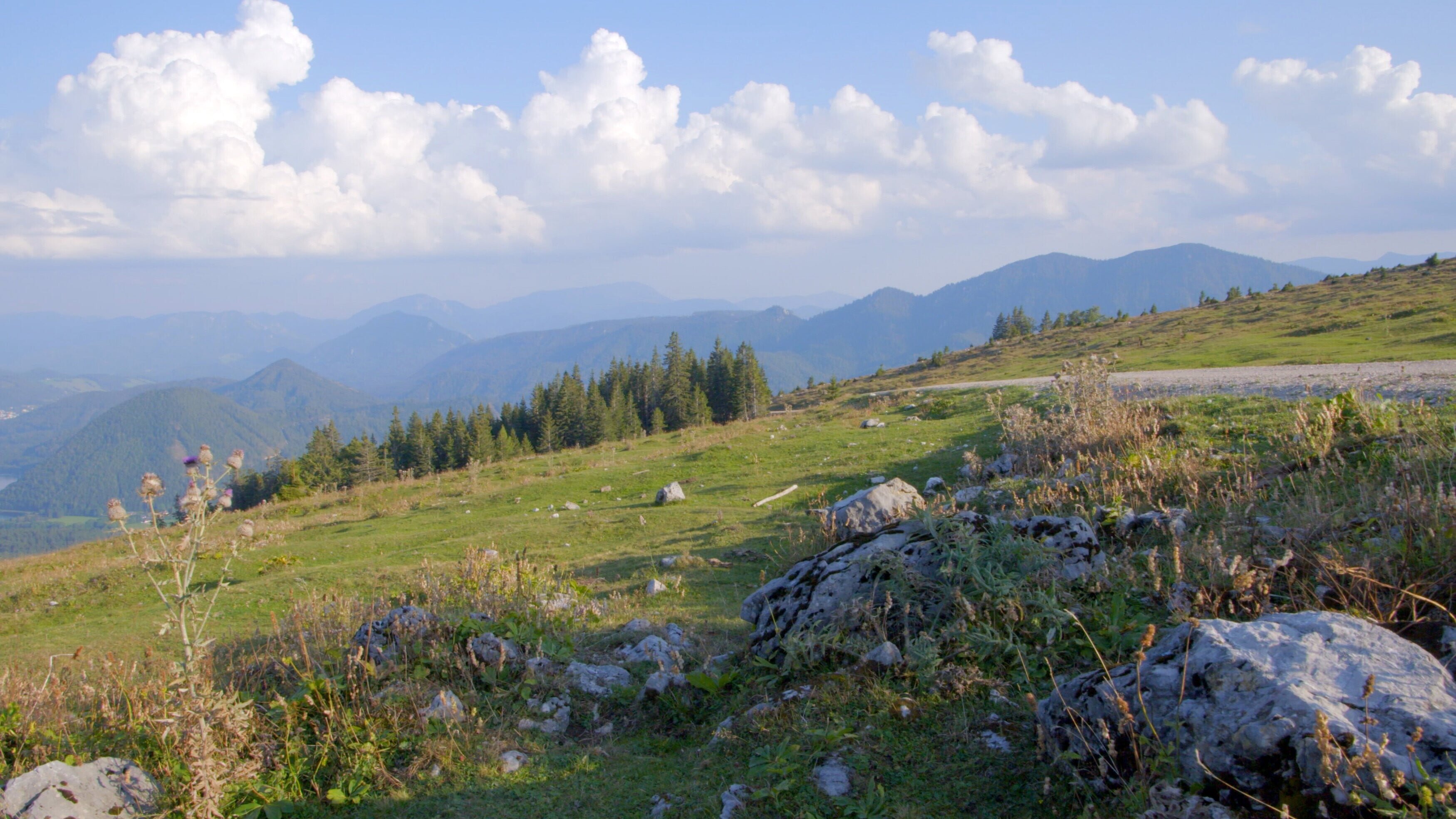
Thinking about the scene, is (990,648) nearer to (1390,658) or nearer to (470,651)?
(1390,658)

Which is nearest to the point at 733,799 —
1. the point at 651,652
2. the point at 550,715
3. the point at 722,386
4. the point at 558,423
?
the point at 550,715

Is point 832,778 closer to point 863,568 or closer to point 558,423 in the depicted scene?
point 863,568

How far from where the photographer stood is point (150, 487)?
466cm

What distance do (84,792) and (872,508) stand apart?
830cm

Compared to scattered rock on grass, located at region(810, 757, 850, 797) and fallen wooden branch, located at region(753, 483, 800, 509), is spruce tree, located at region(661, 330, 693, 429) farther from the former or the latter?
scattered rock on grass, located at region(810, 757, 850, 797)

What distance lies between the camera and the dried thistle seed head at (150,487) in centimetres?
457

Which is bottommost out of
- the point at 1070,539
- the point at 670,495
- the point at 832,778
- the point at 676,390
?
the point at 670,495

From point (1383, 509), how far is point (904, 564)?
332 centimetres

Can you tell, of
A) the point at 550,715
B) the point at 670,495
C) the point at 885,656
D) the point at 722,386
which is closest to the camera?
the point at 885,656

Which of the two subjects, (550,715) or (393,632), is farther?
(393,632)

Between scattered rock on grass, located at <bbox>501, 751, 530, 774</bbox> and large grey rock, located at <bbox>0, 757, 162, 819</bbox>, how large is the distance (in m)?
2.04

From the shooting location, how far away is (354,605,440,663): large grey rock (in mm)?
5836

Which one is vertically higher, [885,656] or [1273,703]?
[1273,703]

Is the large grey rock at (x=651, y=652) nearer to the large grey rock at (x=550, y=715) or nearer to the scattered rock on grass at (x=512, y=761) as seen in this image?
the large grey rock at (x=550, y=715)
